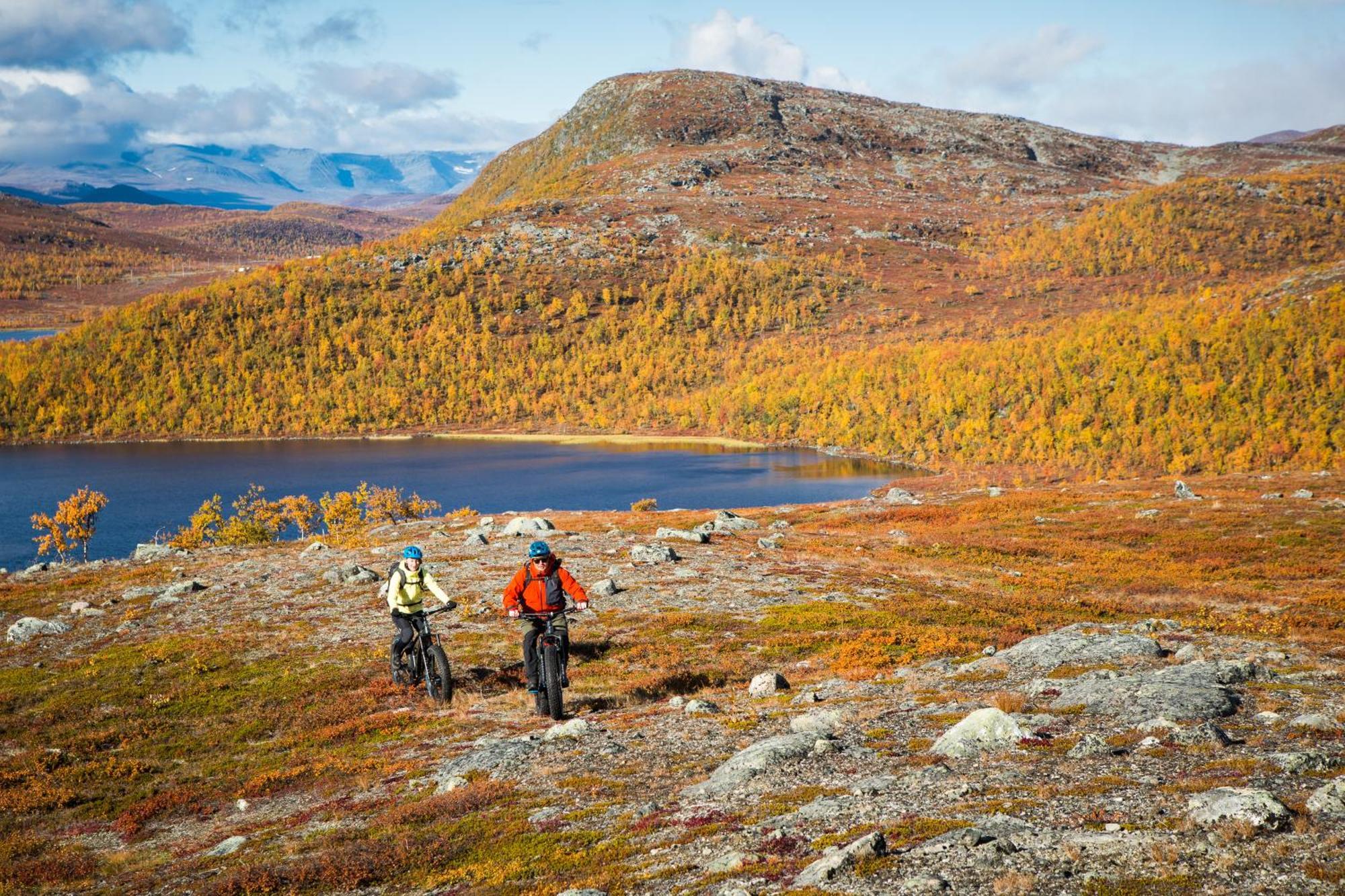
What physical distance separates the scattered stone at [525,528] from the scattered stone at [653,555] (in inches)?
497

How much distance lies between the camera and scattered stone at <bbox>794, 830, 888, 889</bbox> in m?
10.2

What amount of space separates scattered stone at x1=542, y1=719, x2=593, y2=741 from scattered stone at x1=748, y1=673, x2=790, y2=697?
5220 mm

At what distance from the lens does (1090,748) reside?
48.0ft

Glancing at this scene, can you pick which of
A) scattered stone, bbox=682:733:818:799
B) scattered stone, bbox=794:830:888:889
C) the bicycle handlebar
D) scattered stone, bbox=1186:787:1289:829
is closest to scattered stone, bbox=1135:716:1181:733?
scattered stone, bbox=1186:787:1289:829

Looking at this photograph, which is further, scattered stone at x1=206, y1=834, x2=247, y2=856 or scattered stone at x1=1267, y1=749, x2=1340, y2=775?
scattered stone at x1=206, y1=834, x2=247, y2=856

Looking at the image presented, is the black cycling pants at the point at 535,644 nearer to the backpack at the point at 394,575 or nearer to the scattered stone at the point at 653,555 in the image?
the backpack at the point at 394,575

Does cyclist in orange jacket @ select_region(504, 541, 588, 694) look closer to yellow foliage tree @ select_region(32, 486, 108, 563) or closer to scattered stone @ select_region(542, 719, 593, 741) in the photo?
scattered stone @ select_region(542, 719, 593, 741)

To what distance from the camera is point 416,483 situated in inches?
6422

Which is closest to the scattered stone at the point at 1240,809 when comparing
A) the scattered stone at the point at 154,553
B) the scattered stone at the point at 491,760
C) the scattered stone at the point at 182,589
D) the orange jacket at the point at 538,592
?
the scattered stone at the point at 491,760

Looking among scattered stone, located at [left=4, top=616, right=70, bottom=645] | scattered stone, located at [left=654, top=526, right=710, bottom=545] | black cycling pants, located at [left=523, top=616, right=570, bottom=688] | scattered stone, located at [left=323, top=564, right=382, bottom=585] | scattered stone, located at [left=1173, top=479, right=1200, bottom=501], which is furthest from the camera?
scattered stone, located at [left=1173, top=479, right=1200, bottom=501]

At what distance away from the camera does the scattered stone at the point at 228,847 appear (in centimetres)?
1461

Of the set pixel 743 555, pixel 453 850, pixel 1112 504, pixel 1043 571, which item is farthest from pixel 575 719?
pixel 1112 504

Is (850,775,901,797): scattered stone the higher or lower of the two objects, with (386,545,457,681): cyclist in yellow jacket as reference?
lower

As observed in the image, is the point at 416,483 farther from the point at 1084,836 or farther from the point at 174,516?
the point at 1084,836
